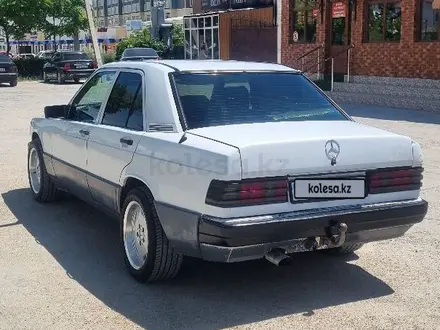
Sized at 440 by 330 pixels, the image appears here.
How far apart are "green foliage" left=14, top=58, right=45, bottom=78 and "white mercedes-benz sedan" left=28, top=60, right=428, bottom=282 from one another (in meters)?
33.9

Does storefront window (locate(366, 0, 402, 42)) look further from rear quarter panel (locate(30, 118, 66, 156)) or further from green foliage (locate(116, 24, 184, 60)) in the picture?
green foliage (locate(116, 24, 184, 60))

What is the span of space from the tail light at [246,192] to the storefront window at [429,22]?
16421mm

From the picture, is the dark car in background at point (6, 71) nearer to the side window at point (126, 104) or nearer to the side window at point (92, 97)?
the side window at point (92, 97)

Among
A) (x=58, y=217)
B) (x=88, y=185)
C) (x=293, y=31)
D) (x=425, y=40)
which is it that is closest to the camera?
(x=88, y=185)

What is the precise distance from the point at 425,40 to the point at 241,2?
1541 cm

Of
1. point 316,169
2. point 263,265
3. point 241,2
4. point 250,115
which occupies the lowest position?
point 263,265

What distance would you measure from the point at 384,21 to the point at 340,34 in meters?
2.39

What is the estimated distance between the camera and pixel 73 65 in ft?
102

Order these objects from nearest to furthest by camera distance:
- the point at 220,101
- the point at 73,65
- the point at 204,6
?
the point at 220,101, the point at 73,65, the point at 204,6

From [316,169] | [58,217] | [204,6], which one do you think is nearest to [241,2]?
[204,6]

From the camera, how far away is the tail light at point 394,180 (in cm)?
432

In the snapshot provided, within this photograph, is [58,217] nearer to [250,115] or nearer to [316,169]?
[250,115]

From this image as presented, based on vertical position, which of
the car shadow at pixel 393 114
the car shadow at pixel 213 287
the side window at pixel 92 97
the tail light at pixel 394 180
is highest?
the side window at pixel 92 97

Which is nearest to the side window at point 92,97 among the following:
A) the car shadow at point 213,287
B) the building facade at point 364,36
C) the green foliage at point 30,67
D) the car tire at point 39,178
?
the car tire at point 39,178
